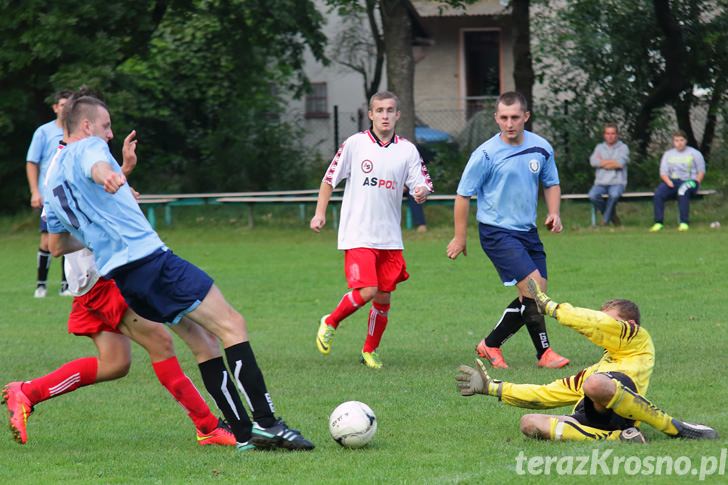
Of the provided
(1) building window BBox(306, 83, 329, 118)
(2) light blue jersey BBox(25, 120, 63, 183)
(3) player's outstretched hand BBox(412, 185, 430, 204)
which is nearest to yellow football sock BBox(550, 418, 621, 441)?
(3) player's outstretched hand BBox(412, 185, 430, 204)

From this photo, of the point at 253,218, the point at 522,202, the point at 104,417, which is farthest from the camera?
the point at 253,218

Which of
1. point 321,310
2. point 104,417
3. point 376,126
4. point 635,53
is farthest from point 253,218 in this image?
point 104,417

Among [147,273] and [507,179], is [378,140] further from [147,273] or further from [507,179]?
[147,273]

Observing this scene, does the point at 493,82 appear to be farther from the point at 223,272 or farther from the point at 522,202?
the point at 522,202

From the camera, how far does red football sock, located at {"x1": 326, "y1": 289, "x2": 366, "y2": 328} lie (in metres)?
9.23

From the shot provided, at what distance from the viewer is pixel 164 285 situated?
6.22m

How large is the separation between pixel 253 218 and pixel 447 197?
4150 mm

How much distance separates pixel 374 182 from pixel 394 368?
1.47 m

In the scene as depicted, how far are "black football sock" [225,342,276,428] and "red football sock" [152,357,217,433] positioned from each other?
49 centimetres

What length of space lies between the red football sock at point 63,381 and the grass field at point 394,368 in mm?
279

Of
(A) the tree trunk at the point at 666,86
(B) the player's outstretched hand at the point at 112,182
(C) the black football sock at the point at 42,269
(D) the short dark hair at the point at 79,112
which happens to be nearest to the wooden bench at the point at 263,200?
(A) the tree trunk at the point at 666,86

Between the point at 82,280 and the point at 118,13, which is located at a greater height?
the point at 118,13

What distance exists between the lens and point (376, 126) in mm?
9398

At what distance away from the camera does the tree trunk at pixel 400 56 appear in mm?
23078
